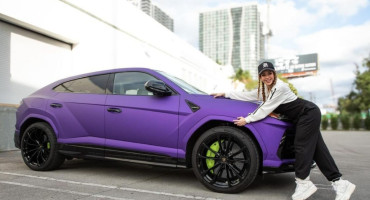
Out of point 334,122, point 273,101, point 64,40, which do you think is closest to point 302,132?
point 273,101

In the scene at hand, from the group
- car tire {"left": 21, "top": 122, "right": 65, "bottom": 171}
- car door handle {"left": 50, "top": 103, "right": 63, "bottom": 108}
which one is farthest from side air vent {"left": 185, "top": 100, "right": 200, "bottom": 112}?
car tire {"left": 21, "top": 122, "right": 65, "bottom": 171}

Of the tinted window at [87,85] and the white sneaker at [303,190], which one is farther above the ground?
the tinted window at [87,85]

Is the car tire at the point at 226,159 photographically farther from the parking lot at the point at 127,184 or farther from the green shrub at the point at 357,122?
the green shrub at the point at 357,122

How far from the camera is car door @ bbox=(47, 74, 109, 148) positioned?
14.5 feet

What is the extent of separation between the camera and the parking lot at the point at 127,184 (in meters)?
3.65

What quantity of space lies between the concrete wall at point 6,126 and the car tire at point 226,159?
20.3 ft

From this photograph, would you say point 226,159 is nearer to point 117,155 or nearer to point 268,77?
point 268,77

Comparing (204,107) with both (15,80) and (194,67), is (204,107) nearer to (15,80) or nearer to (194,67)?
(15,80)

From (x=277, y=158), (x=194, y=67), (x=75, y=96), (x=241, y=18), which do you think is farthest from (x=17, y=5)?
(x=241, y=18)

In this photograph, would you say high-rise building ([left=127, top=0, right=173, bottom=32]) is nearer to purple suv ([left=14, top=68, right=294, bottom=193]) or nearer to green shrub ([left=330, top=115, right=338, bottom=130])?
purple suv ([left=14, top=68, right=294, bottom=193])

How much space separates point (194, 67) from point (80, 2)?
1687 centimetres

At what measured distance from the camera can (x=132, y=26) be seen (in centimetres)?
1669

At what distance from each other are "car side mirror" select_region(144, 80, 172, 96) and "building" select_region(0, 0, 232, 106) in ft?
21.5

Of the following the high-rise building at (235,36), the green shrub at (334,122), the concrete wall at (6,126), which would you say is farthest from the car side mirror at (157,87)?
the high-rise building at (235,36)
